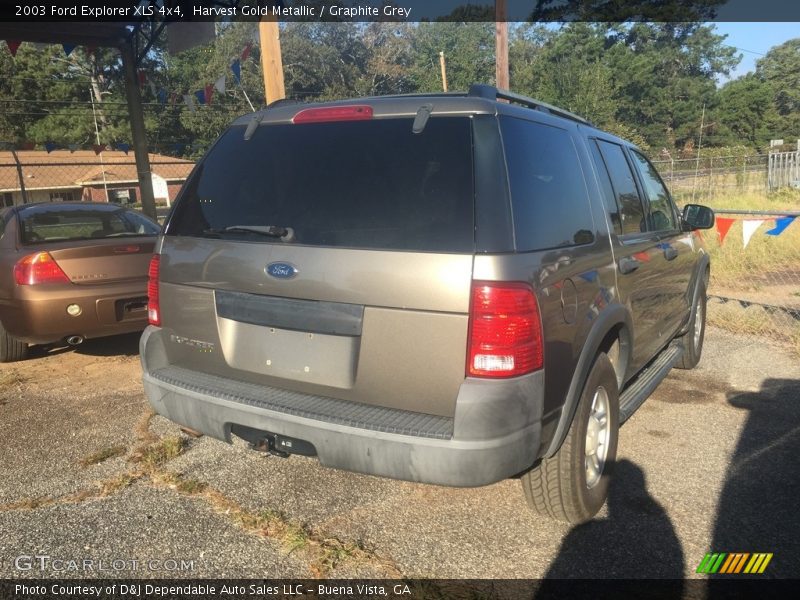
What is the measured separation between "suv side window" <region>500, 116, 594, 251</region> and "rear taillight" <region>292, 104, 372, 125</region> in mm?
612

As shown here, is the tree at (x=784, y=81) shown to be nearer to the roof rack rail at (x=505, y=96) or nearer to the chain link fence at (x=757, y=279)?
the chain link fence at (x=757, y=279)

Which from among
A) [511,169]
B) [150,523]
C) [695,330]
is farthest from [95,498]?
[695,330]

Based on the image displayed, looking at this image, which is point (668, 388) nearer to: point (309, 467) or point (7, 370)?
point (309, 467)

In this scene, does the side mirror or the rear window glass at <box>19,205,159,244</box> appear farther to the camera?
the rear window glass at <box>19,205,159,244</box>

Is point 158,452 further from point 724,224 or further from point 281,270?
point 724,224

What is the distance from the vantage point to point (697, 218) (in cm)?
480

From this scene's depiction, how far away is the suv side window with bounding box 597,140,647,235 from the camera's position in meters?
3.62

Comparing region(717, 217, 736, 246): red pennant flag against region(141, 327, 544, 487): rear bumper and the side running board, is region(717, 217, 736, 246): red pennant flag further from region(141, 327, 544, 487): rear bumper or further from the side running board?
region(141, 327, 544, 487): rear bumper

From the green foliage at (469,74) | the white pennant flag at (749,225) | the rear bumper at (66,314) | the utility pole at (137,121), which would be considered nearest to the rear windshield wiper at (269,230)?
the rear bumper at (66,314)

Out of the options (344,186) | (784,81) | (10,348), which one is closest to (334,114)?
(344,186)

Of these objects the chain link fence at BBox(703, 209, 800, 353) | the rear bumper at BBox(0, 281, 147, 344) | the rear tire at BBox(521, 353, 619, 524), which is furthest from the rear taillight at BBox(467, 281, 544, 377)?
the chain link fence at BBox(703, 209, 800, 353)

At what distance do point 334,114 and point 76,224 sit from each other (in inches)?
155

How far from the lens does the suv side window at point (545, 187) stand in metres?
2.49

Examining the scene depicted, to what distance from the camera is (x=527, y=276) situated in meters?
2.34
